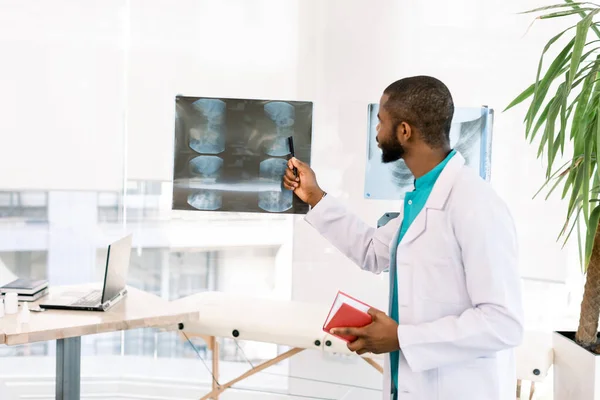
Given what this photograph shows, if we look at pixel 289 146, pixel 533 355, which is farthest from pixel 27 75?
pixel 533 355

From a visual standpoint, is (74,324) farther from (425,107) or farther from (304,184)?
(425,107)

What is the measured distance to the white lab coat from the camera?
4.30 feet

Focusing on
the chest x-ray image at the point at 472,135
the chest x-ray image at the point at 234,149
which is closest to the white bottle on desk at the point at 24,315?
the chest x-ray image at the point at 234,149

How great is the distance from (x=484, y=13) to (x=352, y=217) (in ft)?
5.95

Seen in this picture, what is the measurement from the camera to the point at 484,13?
3.24 metres

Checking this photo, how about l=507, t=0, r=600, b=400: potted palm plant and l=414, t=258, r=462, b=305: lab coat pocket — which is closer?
l=414, t=258, r=462, b=305: lab coat pocket

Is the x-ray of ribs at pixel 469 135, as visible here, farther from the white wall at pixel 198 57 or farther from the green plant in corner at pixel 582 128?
the white wall at pixel 198 57

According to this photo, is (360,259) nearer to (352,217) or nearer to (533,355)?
(352,217)

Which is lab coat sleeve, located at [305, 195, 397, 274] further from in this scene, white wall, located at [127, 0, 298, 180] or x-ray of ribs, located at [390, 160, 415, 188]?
white wall, located at [127, 0, 298, 180]

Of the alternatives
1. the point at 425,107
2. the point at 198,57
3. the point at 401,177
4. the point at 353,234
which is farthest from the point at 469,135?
the point at 425,107

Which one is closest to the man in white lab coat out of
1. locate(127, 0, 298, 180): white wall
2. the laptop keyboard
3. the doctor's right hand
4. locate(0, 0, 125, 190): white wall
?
the doctor's right hand

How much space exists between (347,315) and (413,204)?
0.29 metres

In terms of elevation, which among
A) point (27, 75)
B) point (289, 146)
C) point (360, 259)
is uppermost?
point (27, 75)

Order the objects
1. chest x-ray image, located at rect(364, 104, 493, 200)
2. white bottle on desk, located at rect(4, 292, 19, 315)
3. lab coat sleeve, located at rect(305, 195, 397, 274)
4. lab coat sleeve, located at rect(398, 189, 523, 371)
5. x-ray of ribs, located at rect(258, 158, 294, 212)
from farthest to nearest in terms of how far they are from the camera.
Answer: chest x-ray image, located at rect(364, 104, 493, 200) → x-ray of ribs, located at rect(258, 158, 294, 212) → white bottle on desk, located at rect(4, 292, 19, 315) → lab coat sleeve, located at rect(305, 195, 397, 274) → lab coat sleeve, located at rect(398, 189, 523, 371)
